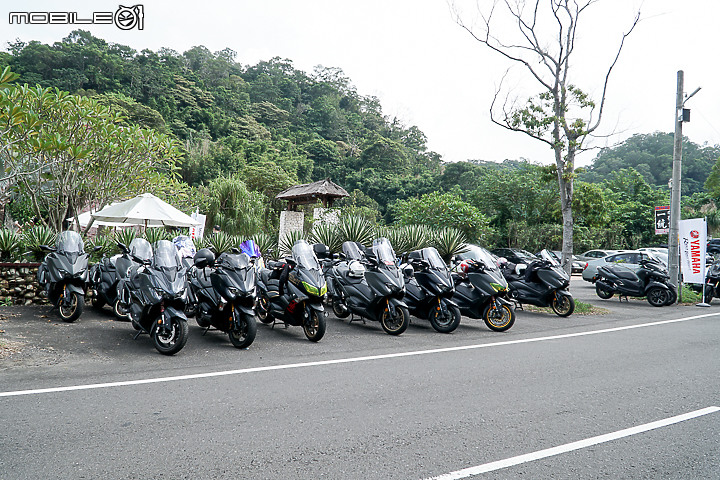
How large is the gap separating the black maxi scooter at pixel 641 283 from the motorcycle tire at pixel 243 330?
12486 millimetres

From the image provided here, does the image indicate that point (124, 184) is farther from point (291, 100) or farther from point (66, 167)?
point (291, 100)

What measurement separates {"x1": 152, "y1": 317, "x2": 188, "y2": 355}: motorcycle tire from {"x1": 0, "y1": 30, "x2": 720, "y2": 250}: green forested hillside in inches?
441

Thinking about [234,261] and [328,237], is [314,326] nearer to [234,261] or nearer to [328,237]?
[234,261]

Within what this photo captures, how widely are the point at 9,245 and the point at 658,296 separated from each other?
16.7 metres

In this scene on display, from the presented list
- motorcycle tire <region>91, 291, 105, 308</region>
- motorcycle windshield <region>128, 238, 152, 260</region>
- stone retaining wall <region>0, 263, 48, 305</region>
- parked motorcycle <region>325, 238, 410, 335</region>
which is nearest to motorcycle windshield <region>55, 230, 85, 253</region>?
motorcycle tire <region>91, 291, 105, 308</region>

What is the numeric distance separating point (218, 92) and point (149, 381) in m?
67.5

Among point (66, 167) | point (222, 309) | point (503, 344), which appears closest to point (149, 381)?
point (222, 309)

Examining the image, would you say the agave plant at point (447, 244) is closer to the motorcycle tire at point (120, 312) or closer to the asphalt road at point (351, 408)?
the asphalt road at point (351, 408)

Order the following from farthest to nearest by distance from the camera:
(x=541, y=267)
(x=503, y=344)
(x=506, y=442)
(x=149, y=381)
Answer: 1. (x=541, y=267)
2. (x=503, y=344)
3. (x=149, y=381)
4. (x=506, y=442)

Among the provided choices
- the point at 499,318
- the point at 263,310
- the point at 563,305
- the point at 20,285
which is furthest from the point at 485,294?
the point at 20,285

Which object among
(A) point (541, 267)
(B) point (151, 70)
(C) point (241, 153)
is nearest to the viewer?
(A) point (541, 267)

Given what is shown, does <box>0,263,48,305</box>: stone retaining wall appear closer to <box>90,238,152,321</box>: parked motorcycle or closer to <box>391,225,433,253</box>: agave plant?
<box>90,238,152,321</box>: parked motorcycle

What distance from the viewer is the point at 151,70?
60906 millimetres

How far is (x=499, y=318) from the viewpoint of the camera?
987 cm
